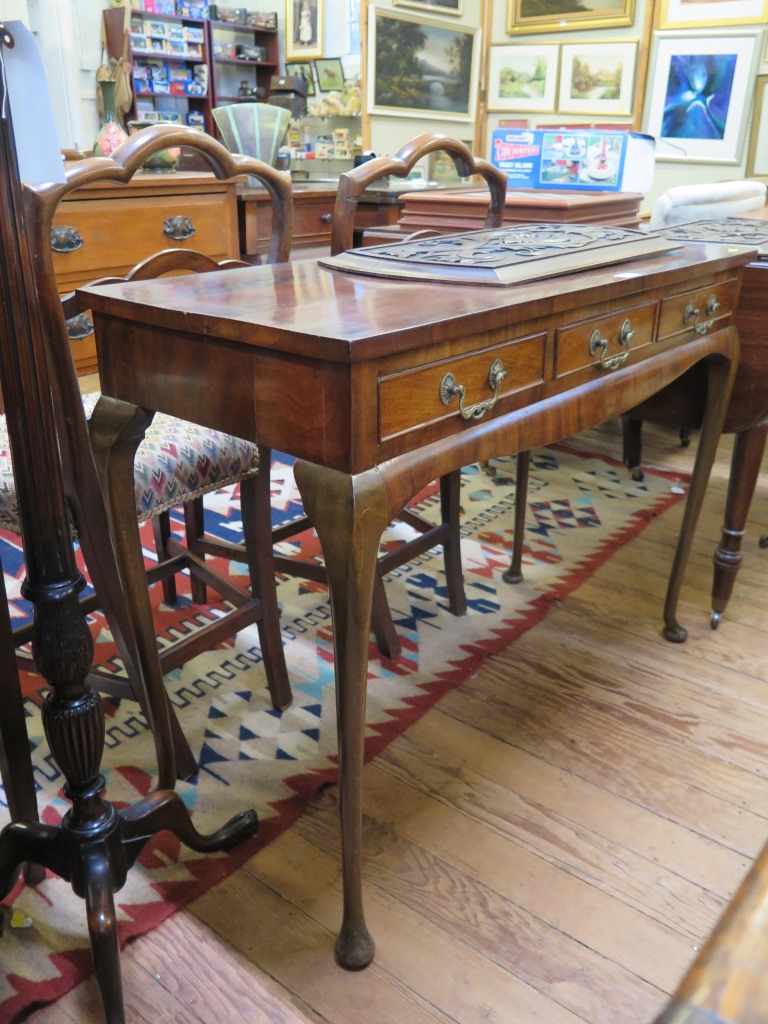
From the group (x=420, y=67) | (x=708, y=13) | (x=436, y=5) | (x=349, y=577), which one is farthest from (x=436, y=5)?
(x=349, y=577)

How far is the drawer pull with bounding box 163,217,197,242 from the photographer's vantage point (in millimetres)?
2518

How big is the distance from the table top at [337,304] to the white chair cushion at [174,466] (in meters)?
0.26

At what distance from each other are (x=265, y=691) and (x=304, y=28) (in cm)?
560

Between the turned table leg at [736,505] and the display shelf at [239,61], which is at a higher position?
the display shelf at [239,61]

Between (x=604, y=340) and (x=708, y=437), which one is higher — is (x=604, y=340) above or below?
above

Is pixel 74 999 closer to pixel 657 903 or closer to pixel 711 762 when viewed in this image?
pixel 657 903

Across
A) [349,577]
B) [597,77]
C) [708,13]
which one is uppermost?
[708,13]

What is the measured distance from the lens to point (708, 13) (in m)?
4.76

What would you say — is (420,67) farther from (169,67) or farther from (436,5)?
(169,67)

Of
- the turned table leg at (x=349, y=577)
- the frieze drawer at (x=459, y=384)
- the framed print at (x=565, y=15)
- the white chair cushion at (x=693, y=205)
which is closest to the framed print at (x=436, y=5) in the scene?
the framed print at (x=565, y=15)

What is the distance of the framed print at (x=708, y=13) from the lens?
4613 mm

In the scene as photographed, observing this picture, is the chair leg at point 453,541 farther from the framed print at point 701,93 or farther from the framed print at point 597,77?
the framed print at point 597,77

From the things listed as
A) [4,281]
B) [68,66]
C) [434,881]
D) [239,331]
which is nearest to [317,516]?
[239,331]

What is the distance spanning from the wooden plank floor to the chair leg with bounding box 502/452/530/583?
0.29 metres
